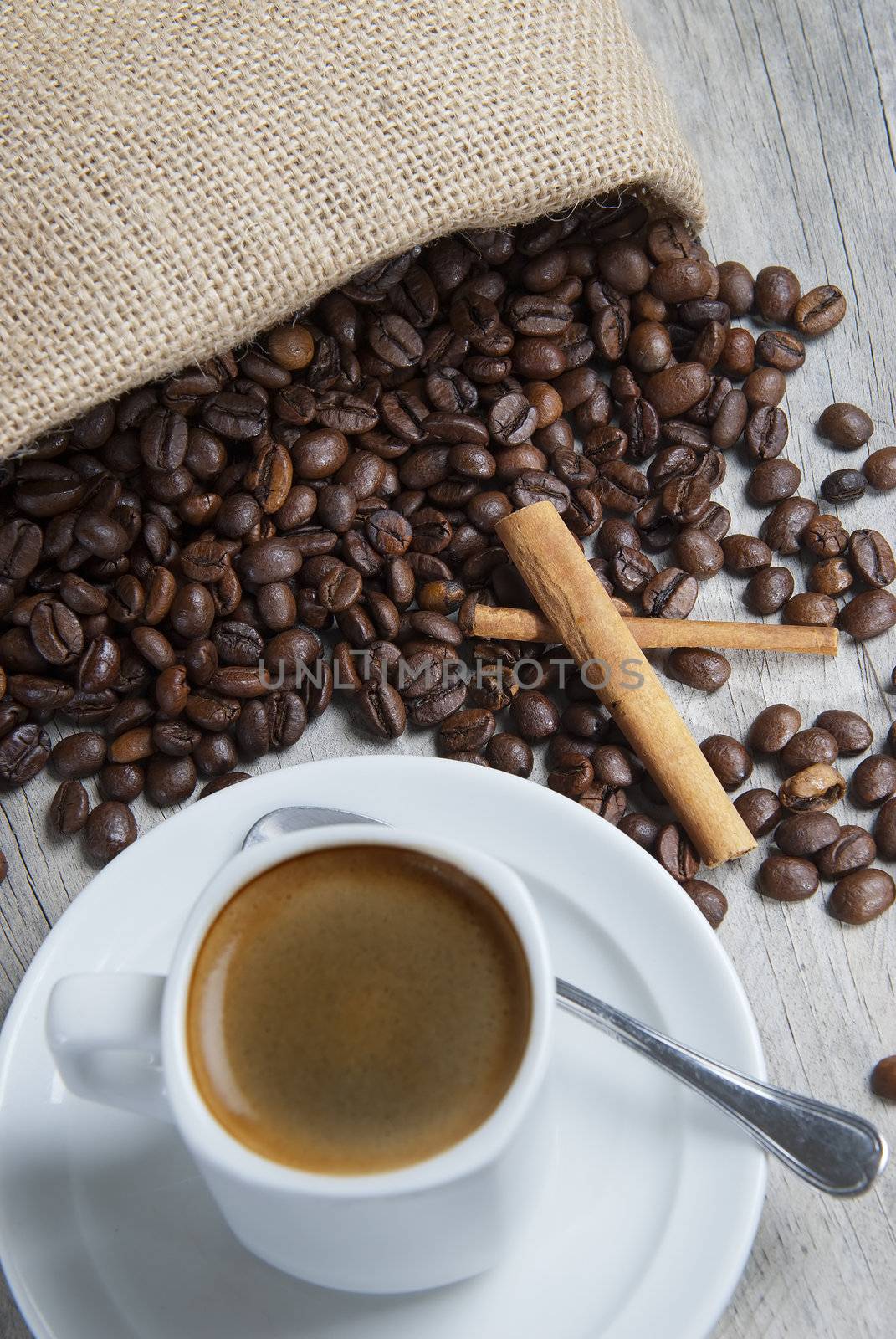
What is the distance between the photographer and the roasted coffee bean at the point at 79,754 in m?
1.80

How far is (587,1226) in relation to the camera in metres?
1.21

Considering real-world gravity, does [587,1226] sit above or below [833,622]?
above

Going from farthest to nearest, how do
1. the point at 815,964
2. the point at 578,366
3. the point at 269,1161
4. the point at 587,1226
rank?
the point at 578,366 → the point at 815,964 → the point at 587,1226 → the point at 269,1161

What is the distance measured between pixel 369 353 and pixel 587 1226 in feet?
4.53

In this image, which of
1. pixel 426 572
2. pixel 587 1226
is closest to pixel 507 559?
pixel 426 572

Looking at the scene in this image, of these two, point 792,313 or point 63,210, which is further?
point 792,313

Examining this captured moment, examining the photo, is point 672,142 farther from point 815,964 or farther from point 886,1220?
point 886,1220

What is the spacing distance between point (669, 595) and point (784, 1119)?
0.91m

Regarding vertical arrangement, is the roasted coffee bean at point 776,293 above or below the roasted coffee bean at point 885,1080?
above

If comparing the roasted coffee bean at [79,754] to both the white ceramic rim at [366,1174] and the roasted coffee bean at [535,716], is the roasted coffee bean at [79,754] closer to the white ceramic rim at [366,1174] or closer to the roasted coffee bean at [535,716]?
the roasted coffee bean at [535,716]

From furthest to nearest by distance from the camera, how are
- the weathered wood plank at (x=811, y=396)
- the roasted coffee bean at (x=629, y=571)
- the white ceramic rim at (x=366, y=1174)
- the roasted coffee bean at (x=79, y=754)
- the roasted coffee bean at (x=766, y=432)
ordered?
the roasted coffee bean at (x=766, y=432) < the roasted coffee bean at (x=629, y=571) < the roasted coffee bean at (x=79, y=754) < the weathered wood plank at (x=811, y=396) < the white ceramic rim at (x=366, y=1174)

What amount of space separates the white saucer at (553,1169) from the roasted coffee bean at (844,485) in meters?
0.95

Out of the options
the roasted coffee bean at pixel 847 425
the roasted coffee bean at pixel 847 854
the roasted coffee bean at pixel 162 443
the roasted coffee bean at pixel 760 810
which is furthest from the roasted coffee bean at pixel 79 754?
the roasted coffee bean at pixel 847 425

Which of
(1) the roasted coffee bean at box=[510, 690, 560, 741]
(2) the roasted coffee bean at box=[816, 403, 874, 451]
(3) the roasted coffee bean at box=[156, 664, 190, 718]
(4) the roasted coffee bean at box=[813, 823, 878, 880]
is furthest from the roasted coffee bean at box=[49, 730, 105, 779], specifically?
(2) the roasted coffee bean at box=[816, 403, 874, 451]
